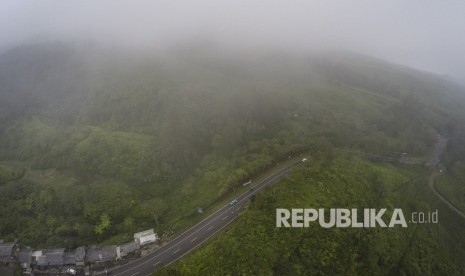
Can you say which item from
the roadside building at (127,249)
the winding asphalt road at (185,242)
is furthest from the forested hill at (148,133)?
the winding asphalt road at (185,242)

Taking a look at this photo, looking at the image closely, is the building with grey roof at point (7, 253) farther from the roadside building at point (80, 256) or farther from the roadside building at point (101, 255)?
the roadside building at point (101, 255)

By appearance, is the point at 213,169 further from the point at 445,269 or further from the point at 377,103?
the point at 377,103

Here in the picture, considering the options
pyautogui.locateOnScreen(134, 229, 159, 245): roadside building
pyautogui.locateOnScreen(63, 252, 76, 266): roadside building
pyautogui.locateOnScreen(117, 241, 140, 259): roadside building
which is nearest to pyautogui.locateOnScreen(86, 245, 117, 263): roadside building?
pyautogui.locateOnScreen(117, 241, 140, 259): roadside building

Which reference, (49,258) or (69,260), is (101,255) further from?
(49,258)

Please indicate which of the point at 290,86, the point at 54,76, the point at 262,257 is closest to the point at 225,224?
the point at 262,257

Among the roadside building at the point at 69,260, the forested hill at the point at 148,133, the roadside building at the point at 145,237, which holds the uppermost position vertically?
the forested hill at the point at 148,133

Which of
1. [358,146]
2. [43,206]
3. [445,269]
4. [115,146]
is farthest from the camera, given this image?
[358,146]

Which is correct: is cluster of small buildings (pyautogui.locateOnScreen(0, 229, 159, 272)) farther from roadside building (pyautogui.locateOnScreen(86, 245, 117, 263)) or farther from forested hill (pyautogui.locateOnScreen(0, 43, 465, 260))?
forested hill (pyautogui.locateOnScreen(0, 43, 465, 260))
